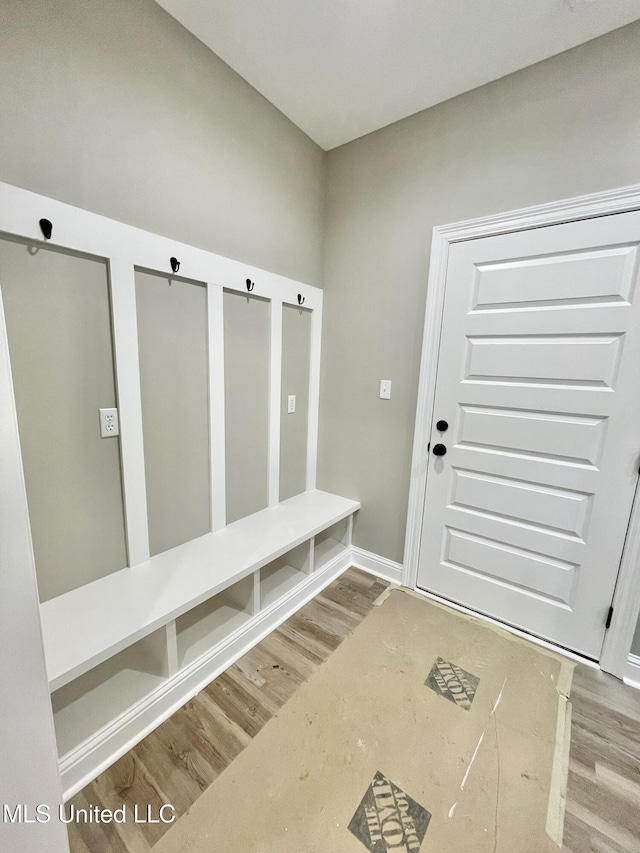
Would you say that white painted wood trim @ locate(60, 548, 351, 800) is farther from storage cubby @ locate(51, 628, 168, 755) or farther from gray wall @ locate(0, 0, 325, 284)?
gray wall @ locate(0, 0, 325, 284)

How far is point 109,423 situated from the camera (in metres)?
1.38

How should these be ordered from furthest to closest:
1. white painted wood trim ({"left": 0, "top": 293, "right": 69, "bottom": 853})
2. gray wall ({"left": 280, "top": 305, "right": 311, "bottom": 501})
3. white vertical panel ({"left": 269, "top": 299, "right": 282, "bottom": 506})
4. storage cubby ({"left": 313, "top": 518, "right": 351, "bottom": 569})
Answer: storage cubby ({"left": 313, "top": 518, "right": 351, "bottom": 569}), gray wall ({"left": 280, "top": 305, "right": 311, "bottom": 501}), white vertical panel ({"left": 269, "top": 299, "right": 282, "bottom": 506}), white painted wood trim ({"left": 0, "top": 293, "right": 69, "bottom": 853})

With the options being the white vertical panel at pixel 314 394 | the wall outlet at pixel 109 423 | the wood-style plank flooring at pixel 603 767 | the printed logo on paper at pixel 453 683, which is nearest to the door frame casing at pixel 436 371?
the wood-style plank flooring at pixel 603 767

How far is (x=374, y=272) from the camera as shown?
2.08 metres

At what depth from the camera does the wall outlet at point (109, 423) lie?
1.37 meters

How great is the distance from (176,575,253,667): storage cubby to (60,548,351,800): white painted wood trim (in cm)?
4

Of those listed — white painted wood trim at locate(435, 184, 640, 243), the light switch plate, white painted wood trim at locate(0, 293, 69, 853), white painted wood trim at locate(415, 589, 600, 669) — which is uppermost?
white painted wood trim at locate(435, 184, 640, 243)

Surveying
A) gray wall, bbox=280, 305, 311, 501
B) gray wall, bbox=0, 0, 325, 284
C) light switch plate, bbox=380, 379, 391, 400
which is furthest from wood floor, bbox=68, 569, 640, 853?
gray wall, bbox=0, 0, 325, 284

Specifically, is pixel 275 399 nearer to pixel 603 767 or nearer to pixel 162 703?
pixel 162 703

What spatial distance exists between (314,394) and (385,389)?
53cm

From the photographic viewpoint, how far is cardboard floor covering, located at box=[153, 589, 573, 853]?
995 millimetres

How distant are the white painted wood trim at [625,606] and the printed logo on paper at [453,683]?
0.64 metres

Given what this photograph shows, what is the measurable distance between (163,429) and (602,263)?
205cm

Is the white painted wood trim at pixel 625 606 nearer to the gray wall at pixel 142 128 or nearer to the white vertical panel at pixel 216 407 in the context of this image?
the white vertical panel at pixel 216 407
